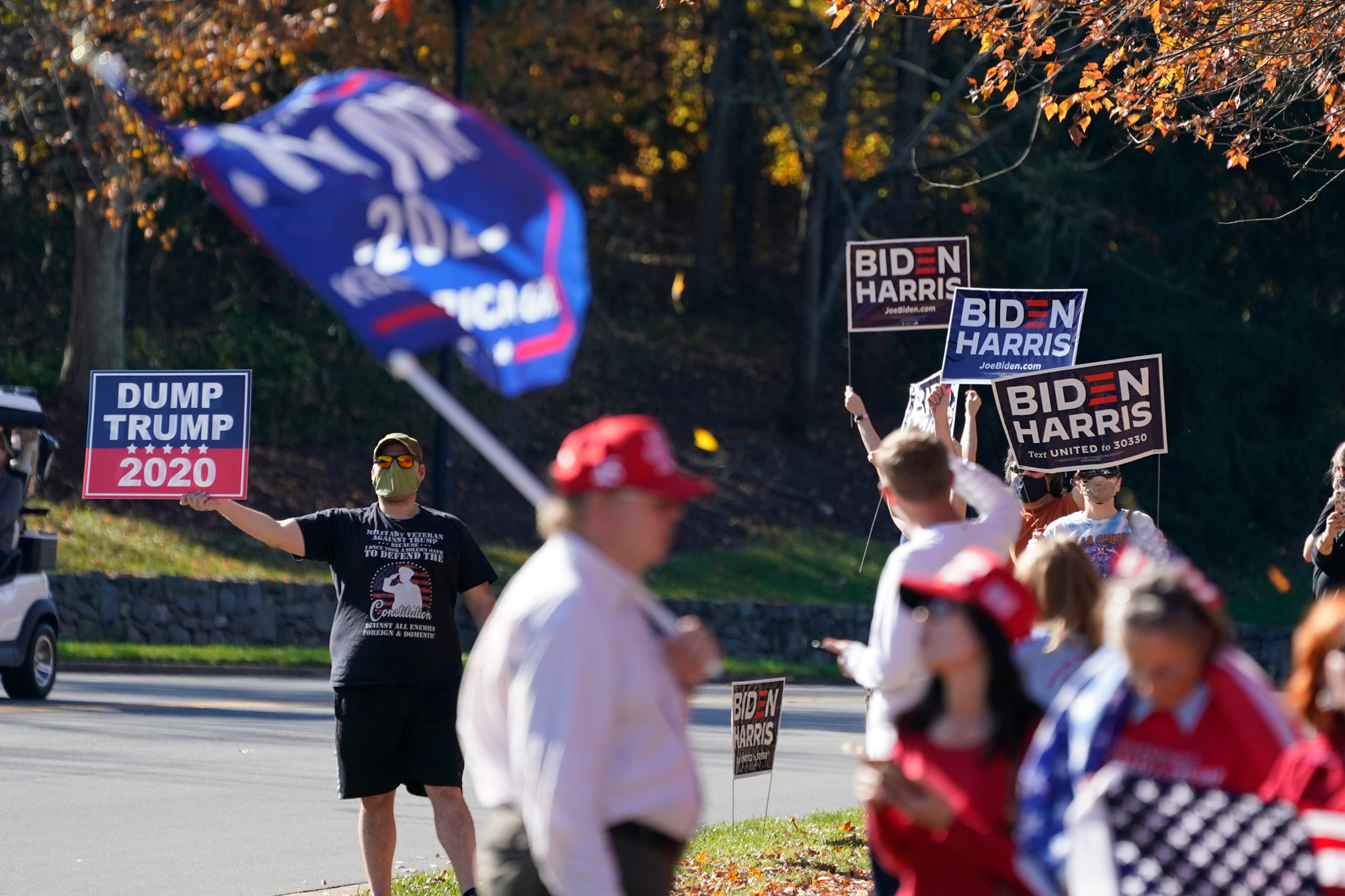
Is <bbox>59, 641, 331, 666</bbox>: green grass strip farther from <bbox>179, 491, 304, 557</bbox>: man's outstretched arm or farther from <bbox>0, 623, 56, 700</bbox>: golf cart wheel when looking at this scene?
<bbox>179, 491, 304, 557</bbox>: man's outstretched arm

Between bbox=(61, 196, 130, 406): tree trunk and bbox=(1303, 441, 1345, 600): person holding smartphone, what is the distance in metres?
20.1

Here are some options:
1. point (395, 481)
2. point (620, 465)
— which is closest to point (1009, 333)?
point (395, 481)

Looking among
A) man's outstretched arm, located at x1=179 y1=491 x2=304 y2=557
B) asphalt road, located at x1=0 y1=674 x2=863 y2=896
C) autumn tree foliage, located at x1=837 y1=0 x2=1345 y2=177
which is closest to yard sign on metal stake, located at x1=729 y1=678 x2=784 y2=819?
asphalt road, located at x1=0 y1=674 x2=863 y2=896

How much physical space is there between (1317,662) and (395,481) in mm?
4278

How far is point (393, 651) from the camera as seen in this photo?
692cm

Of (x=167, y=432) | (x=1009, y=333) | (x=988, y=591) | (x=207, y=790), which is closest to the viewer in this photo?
(x=988, y=591)

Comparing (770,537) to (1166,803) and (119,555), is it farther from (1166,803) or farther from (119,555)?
(1166,803)

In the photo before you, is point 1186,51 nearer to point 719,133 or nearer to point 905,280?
point 905,280

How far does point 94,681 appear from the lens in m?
17.4

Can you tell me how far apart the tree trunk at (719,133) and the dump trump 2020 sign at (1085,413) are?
21.4 meters

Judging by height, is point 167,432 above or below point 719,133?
below

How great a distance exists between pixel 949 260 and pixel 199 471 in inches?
176

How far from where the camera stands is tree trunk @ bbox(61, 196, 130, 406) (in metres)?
25.4

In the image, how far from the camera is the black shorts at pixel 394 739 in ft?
22.6
